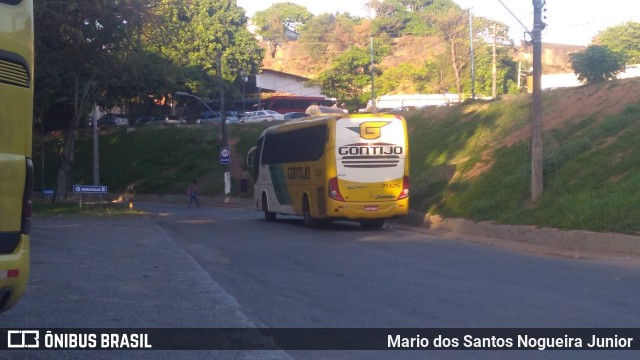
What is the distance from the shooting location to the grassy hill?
20688mm

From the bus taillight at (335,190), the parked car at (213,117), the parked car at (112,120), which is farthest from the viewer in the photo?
the parked car at (112,120)

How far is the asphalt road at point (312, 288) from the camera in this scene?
10094 mm

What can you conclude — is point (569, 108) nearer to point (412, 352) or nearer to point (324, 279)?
point (324, 279)

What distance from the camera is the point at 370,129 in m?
25.6

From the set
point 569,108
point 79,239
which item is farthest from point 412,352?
point 569,108

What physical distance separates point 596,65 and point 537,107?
960 cm

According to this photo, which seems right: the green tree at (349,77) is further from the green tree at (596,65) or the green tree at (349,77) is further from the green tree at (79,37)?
the green tree at (596,65)

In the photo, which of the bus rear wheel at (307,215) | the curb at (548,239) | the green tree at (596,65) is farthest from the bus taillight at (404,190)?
the green tree at (596,65)

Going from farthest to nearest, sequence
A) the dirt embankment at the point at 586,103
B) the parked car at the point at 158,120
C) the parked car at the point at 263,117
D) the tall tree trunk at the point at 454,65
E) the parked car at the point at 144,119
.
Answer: the parked car at the point at 144,119 < the parked car at the point at 158,120 < the tall tree trunk at the point at 454,65 < the parked car at the point at 263,117 < the dirt embankment at the point at 586,103

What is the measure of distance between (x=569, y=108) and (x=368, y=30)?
260 feet

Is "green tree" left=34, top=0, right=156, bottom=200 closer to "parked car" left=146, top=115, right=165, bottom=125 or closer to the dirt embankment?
the dirt embankment

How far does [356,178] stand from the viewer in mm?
25453

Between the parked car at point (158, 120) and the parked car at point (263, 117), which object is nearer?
the parked car at point (263, 117)

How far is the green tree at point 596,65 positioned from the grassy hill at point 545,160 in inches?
30.1
